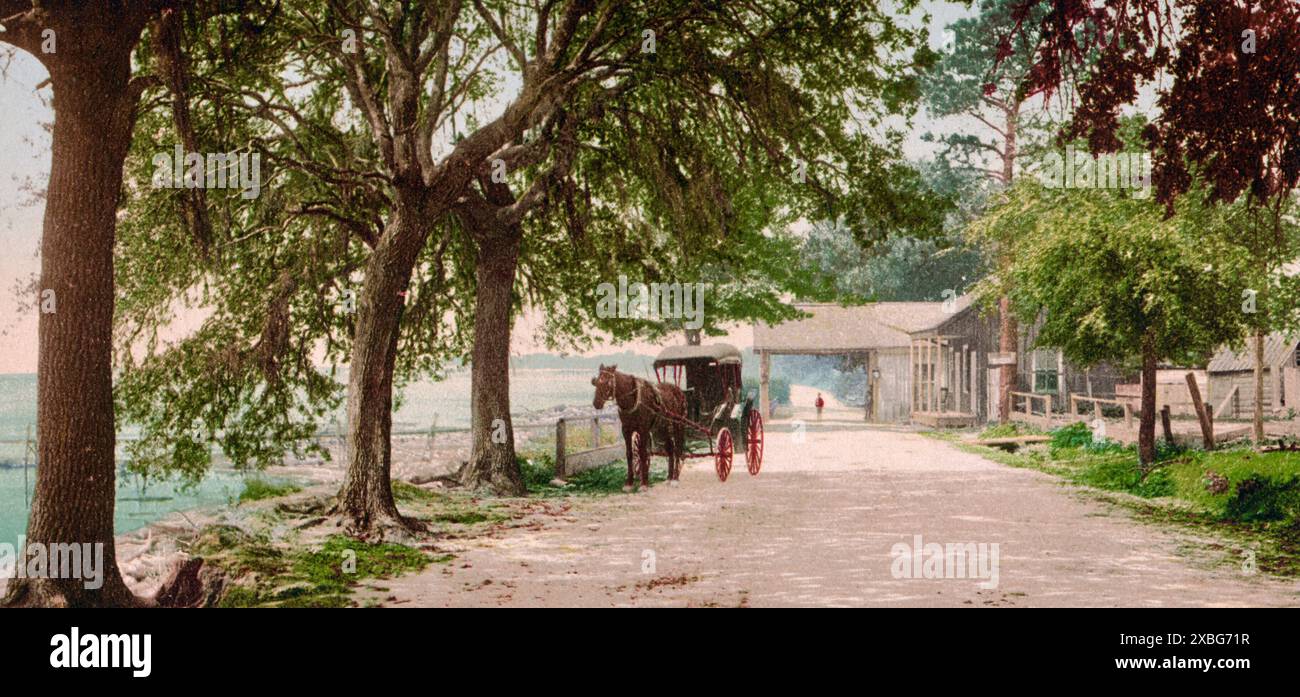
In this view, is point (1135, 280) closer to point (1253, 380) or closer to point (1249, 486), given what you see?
point (1249, 486)

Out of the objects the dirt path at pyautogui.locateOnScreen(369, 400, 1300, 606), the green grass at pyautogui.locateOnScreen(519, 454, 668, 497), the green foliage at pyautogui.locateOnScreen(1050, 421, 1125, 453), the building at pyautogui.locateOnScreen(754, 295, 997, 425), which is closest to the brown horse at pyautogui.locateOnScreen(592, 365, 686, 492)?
the green grass at pyautogui.locateOnScreen(519, 454, 668, 497)

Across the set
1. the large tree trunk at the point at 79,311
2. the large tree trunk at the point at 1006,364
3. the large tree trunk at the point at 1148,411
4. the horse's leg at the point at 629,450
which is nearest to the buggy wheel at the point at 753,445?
the horse's leg at the point at 629,450

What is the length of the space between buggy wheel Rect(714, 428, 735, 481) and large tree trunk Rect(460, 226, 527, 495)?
3455mm

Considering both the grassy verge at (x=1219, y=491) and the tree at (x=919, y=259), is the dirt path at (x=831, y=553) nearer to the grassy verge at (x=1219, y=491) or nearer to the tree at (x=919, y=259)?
the grassy verge at (x=1219, y=491)

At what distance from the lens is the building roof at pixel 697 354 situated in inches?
719

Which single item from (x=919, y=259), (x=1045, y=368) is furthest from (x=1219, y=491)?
(x=919, y=259)

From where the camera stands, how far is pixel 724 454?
16.7 metres

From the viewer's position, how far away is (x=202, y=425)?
13.0 metres

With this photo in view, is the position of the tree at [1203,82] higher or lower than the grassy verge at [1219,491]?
higher

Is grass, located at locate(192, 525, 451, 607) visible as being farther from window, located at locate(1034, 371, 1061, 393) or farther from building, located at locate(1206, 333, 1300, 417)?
building, located at locate(1206, 333, 1300, 417)

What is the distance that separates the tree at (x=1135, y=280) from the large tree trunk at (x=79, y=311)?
1415 centimetres

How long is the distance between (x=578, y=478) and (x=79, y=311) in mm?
11781
